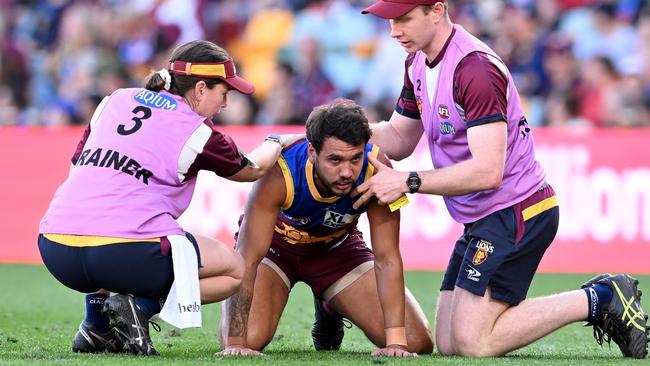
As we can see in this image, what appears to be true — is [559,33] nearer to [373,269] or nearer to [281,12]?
[281,12]

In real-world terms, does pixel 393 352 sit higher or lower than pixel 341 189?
lower

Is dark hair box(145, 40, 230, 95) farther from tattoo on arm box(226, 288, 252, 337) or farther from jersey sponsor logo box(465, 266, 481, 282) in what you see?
jersey sponsor logo box(465, 266, 481, 282)

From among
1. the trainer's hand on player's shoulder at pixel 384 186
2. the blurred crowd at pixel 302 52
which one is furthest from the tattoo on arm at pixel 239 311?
the blurred crowd at pixel 302 52

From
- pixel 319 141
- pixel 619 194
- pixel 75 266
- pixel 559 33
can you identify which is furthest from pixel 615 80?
pixel 75 266

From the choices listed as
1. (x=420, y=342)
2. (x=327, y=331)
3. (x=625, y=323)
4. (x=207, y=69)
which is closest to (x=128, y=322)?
(x=207, y=69)

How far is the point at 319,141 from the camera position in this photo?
20.8 feet

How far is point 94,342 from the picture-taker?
6422mm

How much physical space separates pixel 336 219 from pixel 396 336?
771mm

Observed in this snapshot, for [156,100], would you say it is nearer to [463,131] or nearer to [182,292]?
[182,292]

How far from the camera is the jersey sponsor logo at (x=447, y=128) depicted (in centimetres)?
671

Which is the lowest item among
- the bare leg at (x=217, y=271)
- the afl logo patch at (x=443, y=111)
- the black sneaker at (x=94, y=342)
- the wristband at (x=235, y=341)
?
the wristband at (x=235, y=341)

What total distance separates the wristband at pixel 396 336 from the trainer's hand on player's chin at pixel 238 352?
2.24 feet

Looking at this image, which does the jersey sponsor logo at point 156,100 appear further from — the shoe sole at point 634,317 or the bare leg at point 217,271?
the shoe sole at point 634,317

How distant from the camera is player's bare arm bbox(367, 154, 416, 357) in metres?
6.48
